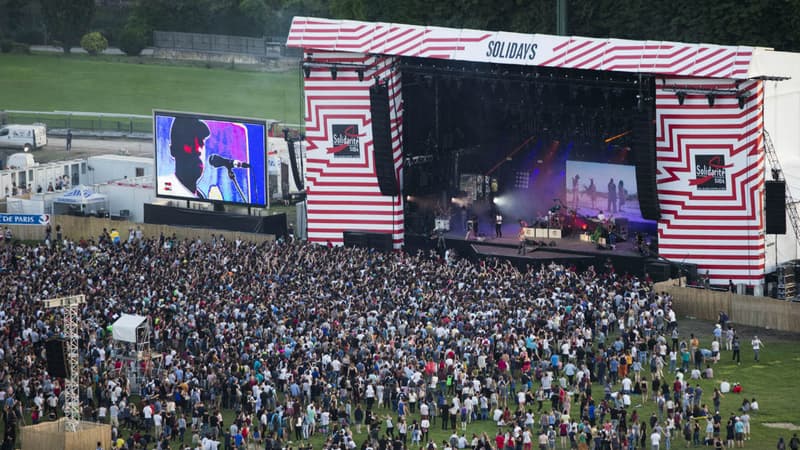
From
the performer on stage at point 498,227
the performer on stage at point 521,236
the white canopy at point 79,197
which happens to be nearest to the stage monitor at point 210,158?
the white canopy at point 79,197

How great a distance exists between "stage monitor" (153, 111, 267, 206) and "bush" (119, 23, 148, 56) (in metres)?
55.6

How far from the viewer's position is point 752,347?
48250 millimetres

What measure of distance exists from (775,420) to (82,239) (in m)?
31.9

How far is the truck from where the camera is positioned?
292 feet

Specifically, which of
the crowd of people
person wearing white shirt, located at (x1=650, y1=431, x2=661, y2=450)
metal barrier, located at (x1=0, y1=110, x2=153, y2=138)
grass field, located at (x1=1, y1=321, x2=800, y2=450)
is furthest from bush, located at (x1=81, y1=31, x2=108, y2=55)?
person wearing white shirt, located at (x1=650, y1=431, x2=661, y2=450)

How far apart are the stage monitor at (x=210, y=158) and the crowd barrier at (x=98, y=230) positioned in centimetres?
154

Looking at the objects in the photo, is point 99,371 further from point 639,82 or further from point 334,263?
point 639,82

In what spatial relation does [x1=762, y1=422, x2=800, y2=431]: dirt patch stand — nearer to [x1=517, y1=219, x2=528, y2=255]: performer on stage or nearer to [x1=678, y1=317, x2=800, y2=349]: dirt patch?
[x1=678, y1=317, x2=800, y2=349]: dirt patch

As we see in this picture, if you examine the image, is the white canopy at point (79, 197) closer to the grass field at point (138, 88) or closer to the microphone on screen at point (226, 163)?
the microphone on screen at point (226, 163)

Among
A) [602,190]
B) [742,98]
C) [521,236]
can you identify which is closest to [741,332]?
[742,98]

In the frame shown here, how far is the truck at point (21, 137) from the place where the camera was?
292 feet

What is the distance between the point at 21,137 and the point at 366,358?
49754mm

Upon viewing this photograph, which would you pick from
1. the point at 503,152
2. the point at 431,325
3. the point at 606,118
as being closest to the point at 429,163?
the point at 503,152

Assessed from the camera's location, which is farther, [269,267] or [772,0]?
[772,0]
